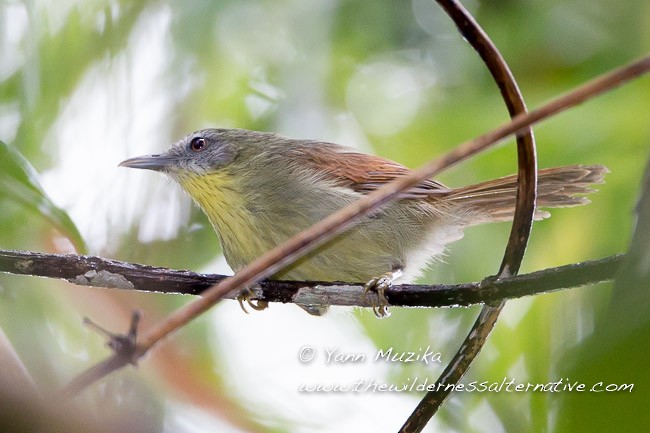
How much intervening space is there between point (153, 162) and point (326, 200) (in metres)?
1.08

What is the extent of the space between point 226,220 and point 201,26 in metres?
1.52

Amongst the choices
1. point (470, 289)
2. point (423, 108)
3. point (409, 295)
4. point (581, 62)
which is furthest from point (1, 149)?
point (581, 62)

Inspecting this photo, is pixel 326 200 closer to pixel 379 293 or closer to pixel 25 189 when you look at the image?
pixel 379 293

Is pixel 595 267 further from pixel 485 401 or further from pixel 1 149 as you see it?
pixel 1 149

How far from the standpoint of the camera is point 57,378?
6.88 ft

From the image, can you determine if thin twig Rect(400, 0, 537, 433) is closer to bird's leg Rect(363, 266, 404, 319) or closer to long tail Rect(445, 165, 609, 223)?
bird's leg Rect(363, 266, 404, 319)

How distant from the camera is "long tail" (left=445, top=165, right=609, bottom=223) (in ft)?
10.6

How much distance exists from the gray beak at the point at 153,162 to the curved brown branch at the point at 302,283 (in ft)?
5.22

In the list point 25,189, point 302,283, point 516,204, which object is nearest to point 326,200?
point 302,283

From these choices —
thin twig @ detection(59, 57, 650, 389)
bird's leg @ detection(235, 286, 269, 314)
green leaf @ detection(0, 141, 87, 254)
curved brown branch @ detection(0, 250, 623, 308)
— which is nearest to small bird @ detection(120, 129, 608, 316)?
bird's leg @ detection(235, 286, 269, 314)

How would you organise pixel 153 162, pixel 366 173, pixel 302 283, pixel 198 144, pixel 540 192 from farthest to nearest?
pixel 198 144 → pixel 153 162 → pixel 366 173 → pixel 540 192 → pixel 302 283

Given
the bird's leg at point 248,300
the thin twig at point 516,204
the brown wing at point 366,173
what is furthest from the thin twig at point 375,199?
the brown wing at point 366,173

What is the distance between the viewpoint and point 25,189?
290 cm

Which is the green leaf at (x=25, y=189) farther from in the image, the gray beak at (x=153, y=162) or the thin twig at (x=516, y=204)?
the thin twig at (x=516, y=204)
